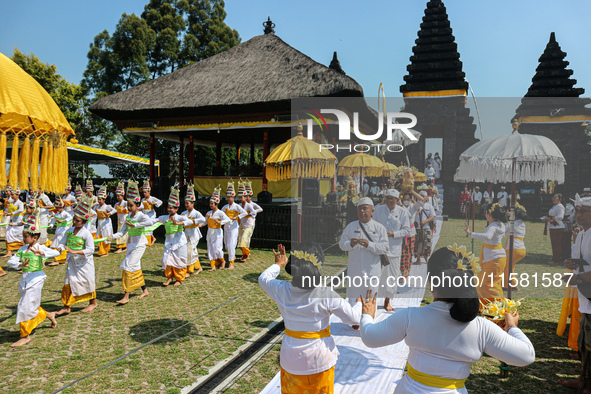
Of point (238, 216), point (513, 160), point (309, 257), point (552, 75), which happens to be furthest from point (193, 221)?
point (552, 75)

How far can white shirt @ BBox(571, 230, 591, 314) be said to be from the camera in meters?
3.74

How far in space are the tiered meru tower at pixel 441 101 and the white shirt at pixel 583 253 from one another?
1.52 m

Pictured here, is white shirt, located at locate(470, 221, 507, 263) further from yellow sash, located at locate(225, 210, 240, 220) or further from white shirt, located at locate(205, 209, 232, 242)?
yellow sash, located at locate(225, 210, 240, 220)

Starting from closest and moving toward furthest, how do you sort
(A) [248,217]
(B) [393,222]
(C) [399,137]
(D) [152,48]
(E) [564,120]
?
(C) [399,137], (B) [393,222], (A) [248,217], (E) [564,120], (D) [152,48]

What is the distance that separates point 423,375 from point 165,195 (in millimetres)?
14166

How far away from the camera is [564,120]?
11.2 m

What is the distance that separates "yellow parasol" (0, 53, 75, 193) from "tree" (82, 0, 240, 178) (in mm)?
21208

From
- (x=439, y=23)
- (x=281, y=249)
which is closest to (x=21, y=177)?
(x=281, y=249)

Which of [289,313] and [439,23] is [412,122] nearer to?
[289,313]

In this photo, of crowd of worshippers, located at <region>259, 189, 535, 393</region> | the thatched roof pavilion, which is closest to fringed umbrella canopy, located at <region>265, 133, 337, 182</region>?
crowd of worshippers, located at <region>259, 189, 535, 393</region>

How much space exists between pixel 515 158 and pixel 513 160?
0.34 ft

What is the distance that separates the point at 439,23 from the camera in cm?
1420

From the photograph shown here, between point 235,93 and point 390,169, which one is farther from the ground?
point 235,93

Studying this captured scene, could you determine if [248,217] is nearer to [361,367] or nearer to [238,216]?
[238,216]
